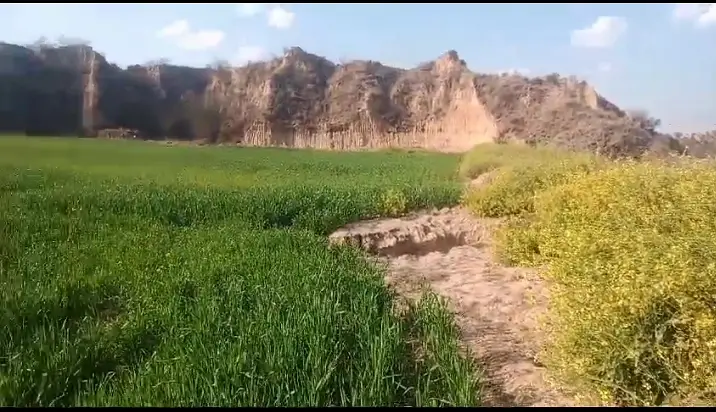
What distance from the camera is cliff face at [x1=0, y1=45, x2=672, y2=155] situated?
43219 mm

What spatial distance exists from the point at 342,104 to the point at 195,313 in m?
47.4

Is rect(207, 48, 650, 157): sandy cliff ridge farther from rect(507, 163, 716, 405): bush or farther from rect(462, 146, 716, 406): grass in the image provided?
rect(507, 163, 716, 405): bush

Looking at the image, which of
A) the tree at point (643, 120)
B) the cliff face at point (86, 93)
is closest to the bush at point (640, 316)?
the cliff face at point (86, 93)

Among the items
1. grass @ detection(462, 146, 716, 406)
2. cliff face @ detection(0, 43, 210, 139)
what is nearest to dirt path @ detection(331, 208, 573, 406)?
grass @ detection(462, 146, 716, 406)

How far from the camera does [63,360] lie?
14.2 ft

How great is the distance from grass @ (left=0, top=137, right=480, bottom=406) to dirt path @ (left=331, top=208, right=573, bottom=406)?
1.30 ft

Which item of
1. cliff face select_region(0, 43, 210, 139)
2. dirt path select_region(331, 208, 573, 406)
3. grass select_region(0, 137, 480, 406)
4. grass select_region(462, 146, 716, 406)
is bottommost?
dirt path select_region(331, 208, 573, 406)

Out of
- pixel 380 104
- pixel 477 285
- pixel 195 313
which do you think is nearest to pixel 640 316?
pixel 195 313

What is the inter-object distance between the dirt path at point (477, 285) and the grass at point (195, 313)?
0.40 metres

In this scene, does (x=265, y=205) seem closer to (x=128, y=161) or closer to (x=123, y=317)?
(x=123, y=317)

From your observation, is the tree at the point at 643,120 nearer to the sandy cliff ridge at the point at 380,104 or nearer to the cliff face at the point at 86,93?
the sandy cliff ridge at the point at 380,104

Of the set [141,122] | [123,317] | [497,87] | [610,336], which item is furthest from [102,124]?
[610,336]

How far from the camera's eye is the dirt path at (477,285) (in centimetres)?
482

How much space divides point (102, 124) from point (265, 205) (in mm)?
31259
